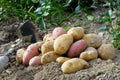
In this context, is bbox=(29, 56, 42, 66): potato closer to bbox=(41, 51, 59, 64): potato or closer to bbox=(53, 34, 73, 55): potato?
bbox=(41, 51, 59, 64): potato

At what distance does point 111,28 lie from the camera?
3045 mm

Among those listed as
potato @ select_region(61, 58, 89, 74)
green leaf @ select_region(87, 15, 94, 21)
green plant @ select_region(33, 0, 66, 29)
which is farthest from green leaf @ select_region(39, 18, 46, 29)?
potato @ select_region(61, 58, 89, 74)

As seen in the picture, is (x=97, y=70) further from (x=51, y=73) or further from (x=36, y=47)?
(x=36, y=47)

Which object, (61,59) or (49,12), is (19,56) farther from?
(49,12)

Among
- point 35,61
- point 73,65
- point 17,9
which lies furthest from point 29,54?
point 17,9

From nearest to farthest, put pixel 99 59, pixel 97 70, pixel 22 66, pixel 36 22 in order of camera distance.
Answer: pixel 97 70
pixel 99 59
pixel 22 66
pixel 36 22

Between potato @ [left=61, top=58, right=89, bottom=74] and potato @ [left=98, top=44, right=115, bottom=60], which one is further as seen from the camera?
potato @ [left=98, top=44, right=115, bottom=60]

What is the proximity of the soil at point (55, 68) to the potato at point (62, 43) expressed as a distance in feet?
0.30

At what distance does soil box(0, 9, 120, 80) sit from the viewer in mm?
2168

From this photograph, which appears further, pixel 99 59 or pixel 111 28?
pixel 111 28

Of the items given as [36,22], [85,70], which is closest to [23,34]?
[36,22]

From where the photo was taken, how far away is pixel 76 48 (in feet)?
8.02

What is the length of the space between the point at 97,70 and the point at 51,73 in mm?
297

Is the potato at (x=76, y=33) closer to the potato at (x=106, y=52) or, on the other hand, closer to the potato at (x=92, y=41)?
the potato at (x=92, y=41)
